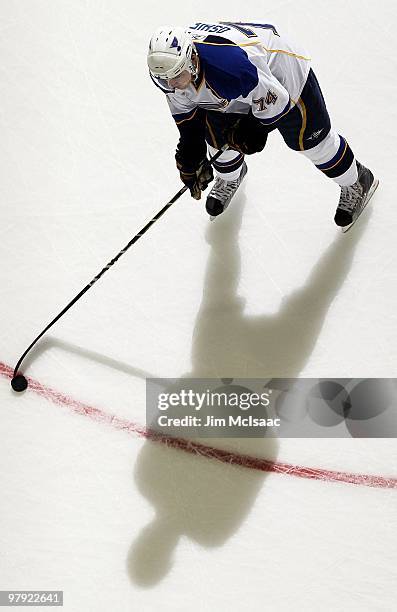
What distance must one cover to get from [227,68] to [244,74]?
5 centimetres

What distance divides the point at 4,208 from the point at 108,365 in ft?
2.74

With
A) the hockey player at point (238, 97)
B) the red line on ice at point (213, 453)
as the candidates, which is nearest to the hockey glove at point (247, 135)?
the hockey player at point (238, 97)

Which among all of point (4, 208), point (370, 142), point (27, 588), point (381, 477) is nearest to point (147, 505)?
point (27, 588)

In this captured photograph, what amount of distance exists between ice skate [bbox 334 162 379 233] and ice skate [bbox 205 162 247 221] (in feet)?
1.38

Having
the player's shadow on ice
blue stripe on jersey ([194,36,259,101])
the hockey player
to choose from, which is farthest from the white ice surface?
blue stripe on jersey ([194,36,259,101])

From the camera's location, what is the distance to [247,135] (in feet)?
8.77

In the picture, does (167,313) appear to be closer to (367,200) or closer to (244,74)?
(367,200)

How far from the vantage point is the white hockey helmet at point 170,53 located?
2.40m

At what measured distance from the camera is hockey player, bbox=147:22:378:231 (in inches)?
96.9

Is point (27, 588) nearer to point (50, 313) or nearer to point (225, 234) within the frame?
point (50, 313)

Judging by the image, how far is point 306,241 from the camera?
3242mm

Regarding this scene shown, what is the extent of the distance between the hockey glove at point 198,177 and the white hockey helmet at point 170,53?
457mm

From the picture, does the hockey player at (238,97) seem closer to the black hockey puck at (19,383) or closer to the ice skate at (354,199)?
the ice skate at (354,199)

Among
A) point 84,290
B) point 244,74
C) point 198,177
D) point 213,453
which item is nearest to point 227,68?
point 244,74
